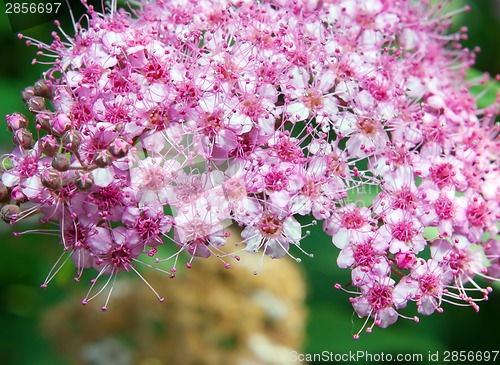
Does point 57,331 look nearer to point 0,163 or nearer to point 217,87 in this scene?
point 0,163

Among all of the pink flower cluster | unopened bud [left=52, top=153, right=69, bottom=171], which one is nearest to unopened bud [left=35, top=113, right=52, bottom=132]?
the pink flower cluster

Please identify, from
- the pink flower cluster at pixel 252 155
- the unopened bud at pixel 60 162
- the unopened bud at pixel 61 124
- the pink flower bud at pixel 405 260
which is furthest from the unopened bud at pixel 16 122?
the pink flower bud at pixel 405 260

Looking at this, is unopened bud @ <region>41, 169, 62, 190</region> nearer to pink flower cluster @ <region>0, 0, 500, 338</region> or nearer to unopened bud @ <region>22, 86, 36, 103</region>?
pink flower cluster @ <region>0, 0, 500, 338</region>

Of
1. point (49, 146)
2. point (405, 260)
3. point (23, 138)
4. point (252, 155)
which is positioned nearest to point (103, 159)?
point (49, 146)

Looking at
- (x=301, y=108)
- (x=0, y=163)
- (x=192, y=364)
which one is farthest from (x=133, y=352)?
(x=301, y=108)

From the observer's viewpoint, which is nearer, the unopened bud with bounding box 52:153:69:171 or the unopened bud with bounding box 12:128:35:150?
the unopened bud with bounding box 52:153:69:171

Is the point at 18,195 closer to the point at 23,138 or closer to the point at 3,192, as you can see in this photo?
the point at 3,192
